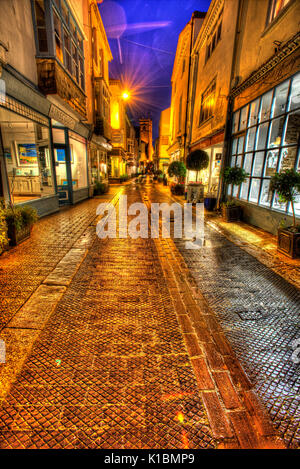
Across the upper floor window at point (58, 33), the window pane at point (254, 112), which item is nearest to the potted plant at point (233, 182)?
the window pane at point (254, 112)

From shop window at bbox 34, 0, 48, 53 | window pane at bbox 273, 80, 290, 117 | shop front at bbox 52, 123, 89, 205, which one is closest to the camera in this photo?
window pane at bbox 273, 80, 290, 117

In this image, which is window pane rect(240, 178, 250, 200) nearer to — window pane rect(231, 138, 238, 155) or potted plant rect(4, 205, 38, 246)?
window pane rect(231, 138, 238, 155)

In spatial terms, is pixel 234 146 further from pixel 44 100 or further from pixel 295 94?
pixel 44 100

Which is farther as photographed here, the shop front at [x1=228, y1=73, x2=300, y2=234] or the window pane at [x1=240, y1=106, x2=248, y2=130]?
the window pane at [x1=240, y1=106, x2=248, y2=130]

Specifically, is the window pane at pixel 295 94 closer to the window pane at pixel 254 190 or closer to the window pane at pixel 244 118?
the window pane at pixel 254 190

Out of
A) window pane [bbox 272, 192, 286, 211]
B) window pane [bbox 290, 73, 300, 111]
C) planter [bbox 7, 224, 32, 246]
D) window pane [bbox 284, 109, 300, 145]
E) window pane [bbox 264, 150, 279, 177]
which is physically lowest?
planter [bbox 7, 224, 32, 246]

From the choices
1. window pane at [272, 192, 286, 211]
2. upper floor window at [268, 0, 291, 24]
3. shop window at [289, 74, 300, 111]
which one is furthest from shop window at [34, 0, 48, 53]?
window pane at [272, 192, 286, 211]

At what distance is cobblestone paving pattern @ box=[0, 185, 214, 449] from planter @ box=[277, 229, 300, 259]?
3.34 m

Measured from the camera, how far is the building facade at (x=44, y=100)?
6301 millimetres

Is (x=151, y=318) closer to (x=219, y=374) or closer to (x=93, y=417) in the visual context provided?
(x=219, y=374)

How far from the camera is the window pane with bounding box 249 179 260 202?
7672 millimetres

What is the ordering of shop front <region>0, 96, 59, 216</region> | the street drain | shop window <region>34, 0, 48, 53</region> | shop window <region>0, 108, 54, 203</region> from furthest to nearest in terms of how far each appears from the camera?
shop window <region>0, 108, 54, 203</region>
shop window <region>34, 0, 48, 53</region>
shop front <region>0, 96, 59, 216</region>
the street drain

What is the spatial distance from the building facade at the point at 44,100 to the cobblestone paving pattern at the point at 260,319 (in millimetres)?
6229

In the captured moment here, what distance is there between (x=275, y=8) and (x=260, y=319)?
9.43 m
